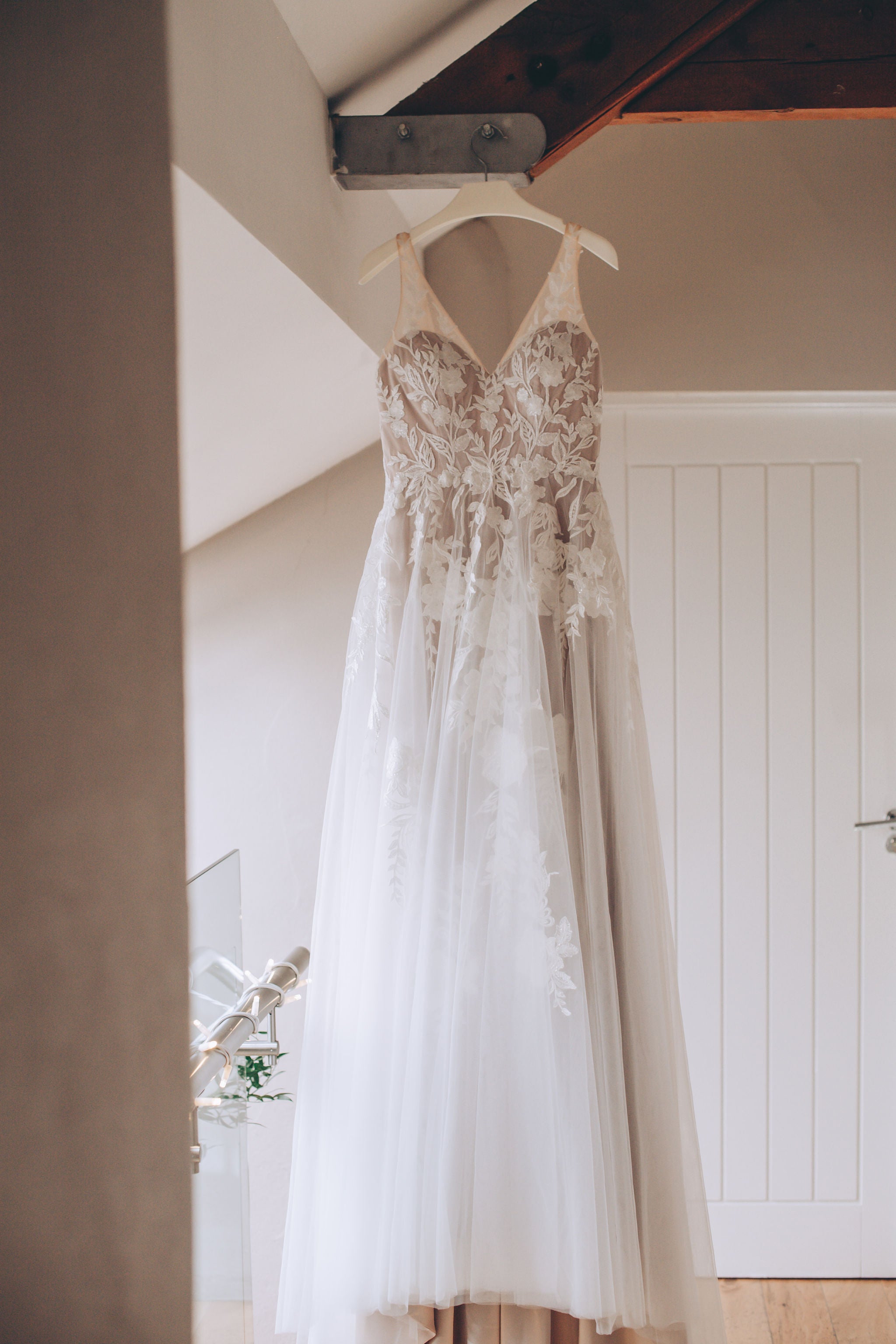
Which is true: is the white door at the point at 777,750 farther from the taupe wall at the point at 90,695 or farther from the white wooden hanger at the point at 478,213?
the taupe wall at the point at 90,695

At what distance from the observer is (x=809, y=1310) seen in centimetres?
188

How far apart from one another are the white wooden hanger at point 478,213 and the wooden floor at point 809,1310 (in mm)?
2113

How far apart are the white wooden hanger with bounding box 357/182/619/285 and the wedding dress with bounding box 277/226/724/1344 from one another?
0.14ft

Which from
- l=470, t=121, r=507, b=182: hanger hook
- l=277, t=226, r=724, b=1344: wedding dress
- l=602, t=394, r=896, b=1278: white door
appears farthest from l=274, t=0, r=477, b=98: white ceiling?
l=602, t=394, r=896, b=1278: white door

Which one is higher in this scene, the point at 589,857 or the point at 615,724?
the point at 615,724

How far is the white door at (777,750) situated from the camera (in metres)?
1.98

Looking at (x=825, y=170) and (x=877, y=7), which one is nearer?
(x=877, y=7)

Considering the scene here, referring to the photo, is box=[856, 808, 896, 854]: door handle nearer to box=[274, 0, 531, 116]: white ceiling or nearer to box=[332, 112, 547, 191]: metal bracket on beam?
box=[332, 112, 547, 191]: metal bracket on beam

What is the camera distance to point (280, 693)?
1.95m

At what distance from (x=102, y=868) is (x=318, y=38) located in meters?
1.20

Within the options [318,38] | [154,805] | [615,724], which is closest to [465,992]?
[615,724]

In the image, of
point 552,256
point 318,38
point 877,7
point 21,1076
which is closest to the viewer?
point 21,1076

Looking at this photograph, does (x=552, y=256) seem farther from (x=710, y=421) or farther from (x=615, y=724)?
(x=615, y=724)

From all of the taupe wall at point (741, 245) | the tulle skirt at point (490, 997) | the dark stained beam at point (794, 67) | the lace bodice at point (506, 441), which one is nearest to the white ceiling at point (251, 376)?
the lace bodice at point (506, 441)
